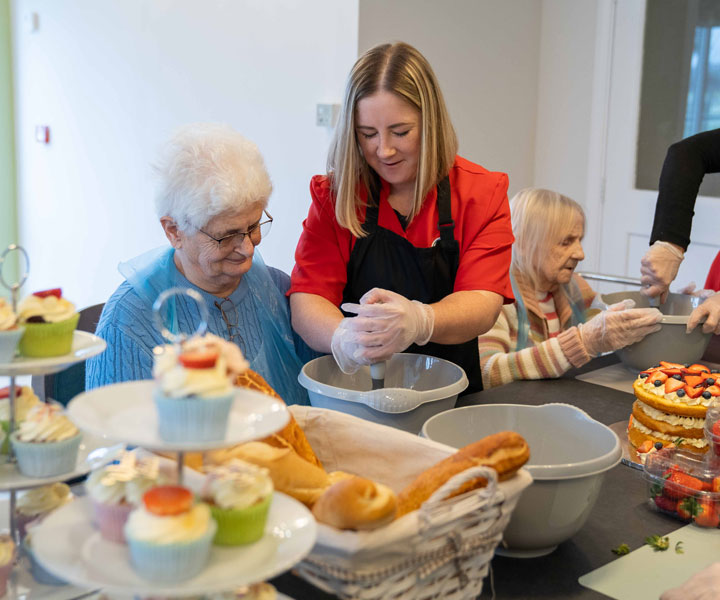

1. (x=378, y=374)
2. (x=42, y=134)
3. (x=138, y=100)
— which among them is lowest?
(x=378, y=374)

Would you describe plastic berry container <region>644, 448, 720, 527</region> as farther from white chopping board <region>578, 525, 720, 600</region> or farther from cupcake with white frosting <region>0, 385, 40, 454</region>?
cupcake with white frosting <region>0, 385, 40, 454</region>

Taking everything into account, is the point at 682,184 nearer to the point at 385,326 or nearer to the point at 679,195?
the point at 679,195

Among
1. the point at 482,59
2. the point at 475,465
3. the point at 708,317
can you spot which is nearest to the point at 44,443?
the point at 475,465

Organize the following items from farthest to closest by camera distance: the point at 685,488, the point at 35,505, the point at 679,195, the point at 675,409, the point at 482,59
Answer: the point at 482,59, the point at 679,195, the point at 675,409, the point at 685,488, the point at 35,505

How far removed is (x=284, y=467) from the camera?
851 mm

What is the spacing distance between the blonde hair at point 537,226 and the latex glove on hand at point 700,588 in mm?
1471

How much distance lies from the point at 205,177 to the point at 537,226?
3.86ft

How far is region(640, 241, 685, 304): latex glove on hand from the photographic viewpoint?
2.09 meters

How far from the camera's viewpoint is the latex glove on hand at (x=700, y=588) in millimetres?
909

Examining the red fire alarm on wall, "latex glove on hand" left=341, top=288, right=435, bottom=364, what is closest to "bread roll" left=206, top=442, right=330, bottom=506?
"latex glove on hand" left=341, top=288, right=435, bottom=364

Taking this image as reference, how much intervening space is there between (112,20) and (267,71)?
1.25 m

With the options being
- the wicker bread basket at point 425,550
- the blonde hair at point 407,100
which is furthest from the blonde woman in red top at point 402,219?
the wicker bread basket at point 425,550

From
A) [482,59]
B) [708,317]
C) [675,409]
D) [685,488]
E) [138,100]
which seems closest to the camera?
[685,488]

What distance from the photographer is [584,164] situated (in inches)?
152
